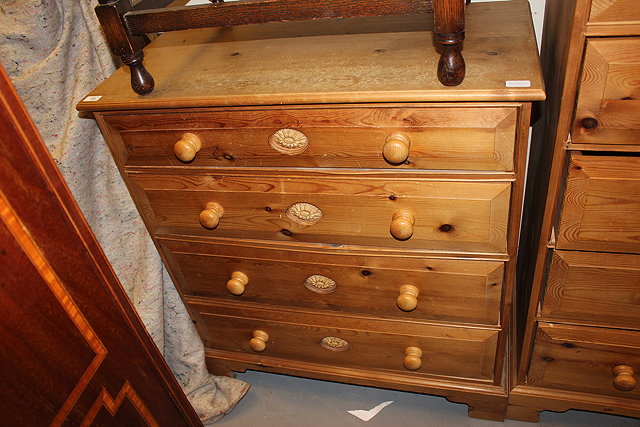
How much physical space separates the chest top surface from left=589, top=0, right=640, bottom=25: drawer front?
135mm

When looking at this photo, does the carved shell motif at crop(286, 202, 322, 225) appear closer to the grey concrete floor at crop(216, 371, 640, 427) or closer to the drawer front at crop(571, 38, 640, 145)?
the drawer front at crop(571, 38, 640, 145)

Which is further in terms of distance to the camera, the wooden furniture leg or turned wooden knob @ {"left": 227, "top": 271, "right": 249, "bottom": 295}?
turned wooden knob @ {"left": 227, "top": 271, "right": 249, "bottom": 295}

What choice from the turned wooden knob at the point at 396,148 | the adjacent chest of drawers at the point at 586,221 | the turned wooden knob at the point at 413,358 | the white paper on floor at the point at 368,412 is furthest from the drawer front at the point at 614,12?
the white paper on floor at the point at 368,412

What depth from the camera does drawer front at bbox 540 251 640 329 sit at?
1102mm

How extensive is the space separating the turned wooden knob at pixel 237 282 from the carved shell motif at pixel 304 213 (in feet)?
0.87

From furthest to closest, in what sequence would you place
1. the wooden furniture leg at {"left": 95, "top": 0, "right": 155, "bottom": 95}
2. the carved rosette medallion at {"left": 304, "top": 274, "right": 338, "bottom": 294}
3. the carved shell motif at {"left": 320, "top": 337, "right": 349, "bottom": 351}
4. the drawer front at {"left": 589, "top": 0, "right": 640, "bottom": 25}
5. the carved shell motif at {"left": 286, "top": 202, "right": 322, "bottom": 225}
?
the carved shell motif at {"left": 320, "top": 337, "right": 349, "bottom": 351}, the carved rosette medallion at {"left": 304, "top": 274, "right": 338, "bottom": 294}, the carved shell motif at {"left": 286, "top": 202, "right": 322, "bottom": 225}, the wooden furniture leg at {"left": 95, "top": 0, "right": 155, "bottom": 95}, the drawer front at {"left": 589, "top": 0, "right": 640, "bottom": 25}

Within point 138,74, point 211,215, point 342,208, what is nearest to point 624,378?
point 342,208

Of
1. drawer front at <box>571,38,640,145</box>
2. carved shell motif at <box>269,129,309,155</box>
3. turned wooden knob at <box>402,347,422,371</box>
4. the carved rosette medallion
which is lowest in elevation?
turned wooden knob at <box>402,347,422,371</box>

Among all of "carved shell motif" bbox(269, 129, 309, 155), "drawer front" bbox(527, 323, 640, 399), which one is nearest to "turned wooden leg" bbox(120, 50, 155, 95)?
"carved shell motif" bbox(269, 129, 309, 155)

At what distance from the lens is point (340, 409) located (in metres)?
1.67

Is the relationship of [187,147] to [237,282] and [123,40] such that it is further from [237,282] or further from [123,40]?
[237,282]

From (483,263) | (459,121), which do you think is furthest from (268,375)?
(459,121)

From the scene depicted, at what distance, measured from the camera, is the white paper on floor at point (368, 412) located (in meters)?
1.64

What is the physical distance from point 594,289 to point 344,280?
1.87ft
